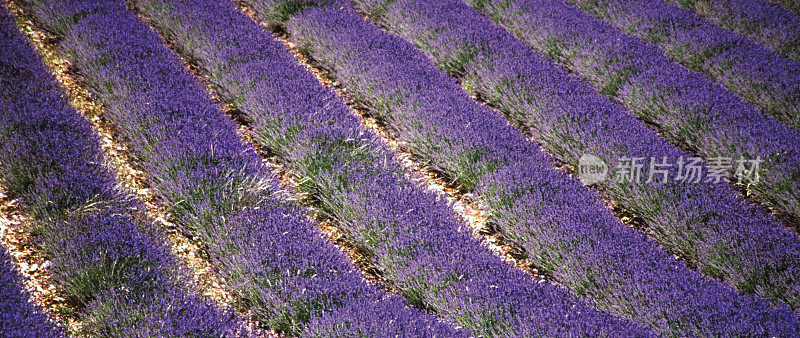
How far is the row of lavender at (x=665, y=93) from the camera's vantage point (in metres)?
4.18

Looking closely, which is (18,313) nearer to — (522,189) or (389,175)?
(389,175)

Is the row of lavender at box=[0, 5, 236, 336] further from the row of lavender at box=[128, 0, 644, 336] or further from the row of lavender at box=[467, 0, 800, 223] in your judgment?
the row of lavender at box=[467, 0, 800, 223]

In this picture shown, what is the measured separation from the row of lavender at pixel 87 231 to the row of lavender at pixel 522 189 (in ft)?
6.07

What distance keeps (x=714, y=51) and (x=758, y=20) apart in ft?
3.80

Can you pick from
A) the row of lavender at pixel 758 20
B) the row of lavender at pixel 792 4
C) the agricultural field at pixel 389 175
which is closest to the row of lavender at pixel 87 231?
the agricultural field at pixel 389 175

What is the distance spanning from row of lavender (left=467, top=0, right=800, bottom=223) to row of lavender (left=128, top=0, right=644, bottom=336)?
1.69 m

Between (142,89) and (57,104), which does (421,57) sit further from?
(57,104)

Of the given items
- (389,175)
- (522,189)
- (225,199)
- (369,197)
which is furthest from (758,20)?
(225,199)

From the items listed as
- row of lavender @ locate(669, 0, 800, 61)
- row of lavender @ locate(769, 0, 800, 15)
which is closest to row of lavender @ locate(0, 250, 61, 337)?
row of lavender @ locate(669, 0, 800, 61)

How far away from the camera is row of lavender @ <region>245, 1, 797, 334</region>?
296 centimetres

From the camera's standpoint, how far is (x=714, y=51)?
18.9ft

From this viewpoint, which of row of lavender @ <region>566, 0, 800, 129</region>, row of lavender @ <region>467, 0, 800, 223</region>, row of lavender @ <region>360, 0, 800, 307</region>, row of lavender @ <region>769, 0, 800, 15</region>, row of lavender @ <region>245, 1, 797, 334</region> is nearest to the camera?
row of lavender @ <region>245, 1, 797, 334</region>

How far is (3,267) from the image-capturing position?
2.80m

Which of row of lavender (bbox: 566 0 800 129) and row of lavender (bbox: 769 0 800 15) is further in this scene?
row of lavender (bbox: 769 0 800 15)
